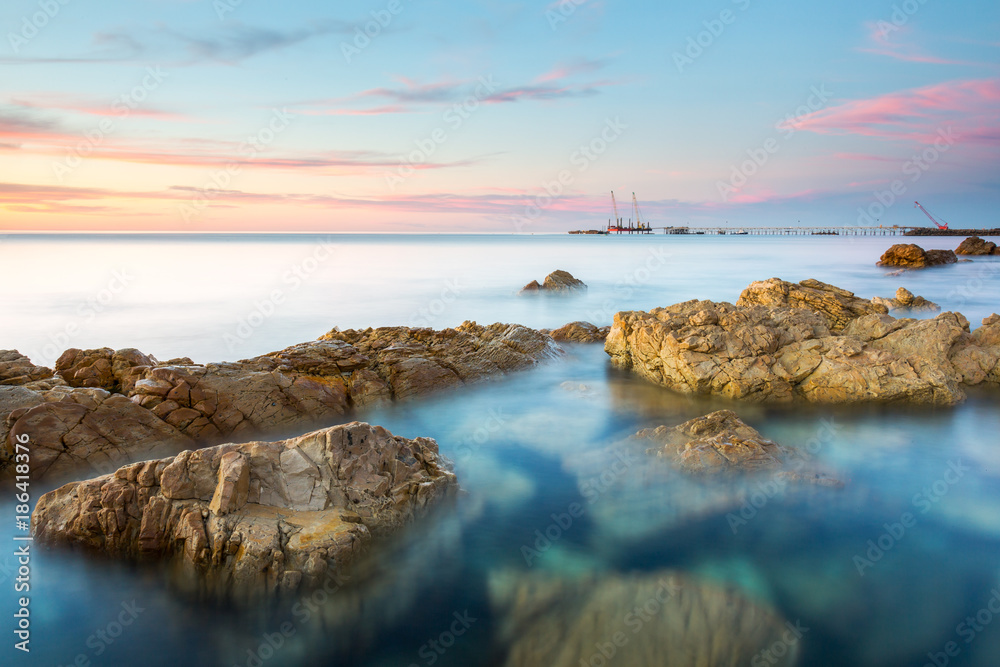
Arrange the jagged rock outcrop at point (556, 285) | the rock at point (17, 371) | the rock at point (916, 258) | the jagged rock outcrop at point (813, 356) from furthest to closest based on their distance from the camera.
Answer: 1. the rock at point (916, 258)
2. the jagged rock outcrop at point (556, 285)
3. the jagged rock outcrop at point (813, 356)
4. the rock at point (17, 371)

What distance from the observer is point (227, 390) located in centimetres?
1029

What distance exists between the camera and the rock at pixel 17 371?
9719mm

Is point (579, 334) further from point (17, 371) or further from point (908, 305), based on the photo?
point (17, 371)

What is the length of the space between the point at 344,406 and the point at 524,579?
19.7 ft

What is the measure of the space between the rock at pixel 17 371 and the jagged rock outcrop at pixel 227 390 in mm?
91

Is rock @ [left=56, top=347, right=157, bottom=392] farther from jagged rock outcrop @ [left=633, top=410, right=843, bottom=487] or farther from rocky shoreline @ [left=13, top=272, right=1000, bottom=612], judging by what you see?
jagged rock outcrop @ [left=633, top=410, right=843, bottom=487]

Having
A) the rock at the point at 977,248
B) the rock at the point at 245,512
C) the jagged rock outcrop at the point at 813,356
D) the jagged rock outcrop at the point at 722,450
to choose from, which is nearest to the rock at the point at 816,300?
the jagged rock outcrop at the point at 813,356

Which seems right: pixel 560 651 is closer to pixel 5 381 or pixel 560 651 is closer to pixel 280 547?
pixel 280 547

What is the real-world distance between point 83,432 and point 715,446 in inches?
384

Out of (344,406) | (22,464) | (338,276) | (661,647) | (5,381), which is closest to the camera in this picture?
(661,647)

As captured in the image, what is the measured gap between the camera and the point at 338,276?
42000mm

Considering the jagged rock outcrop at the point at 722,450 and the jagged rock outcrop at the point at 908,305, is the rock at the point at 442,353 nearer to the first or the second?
the jagged rock outcrop at the point at 722,450

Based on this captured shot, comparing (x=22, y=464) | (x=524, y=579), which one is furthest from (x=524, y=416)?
(x=22, y=464)

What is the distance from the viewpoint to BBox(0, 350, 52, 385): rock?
9.72 m
